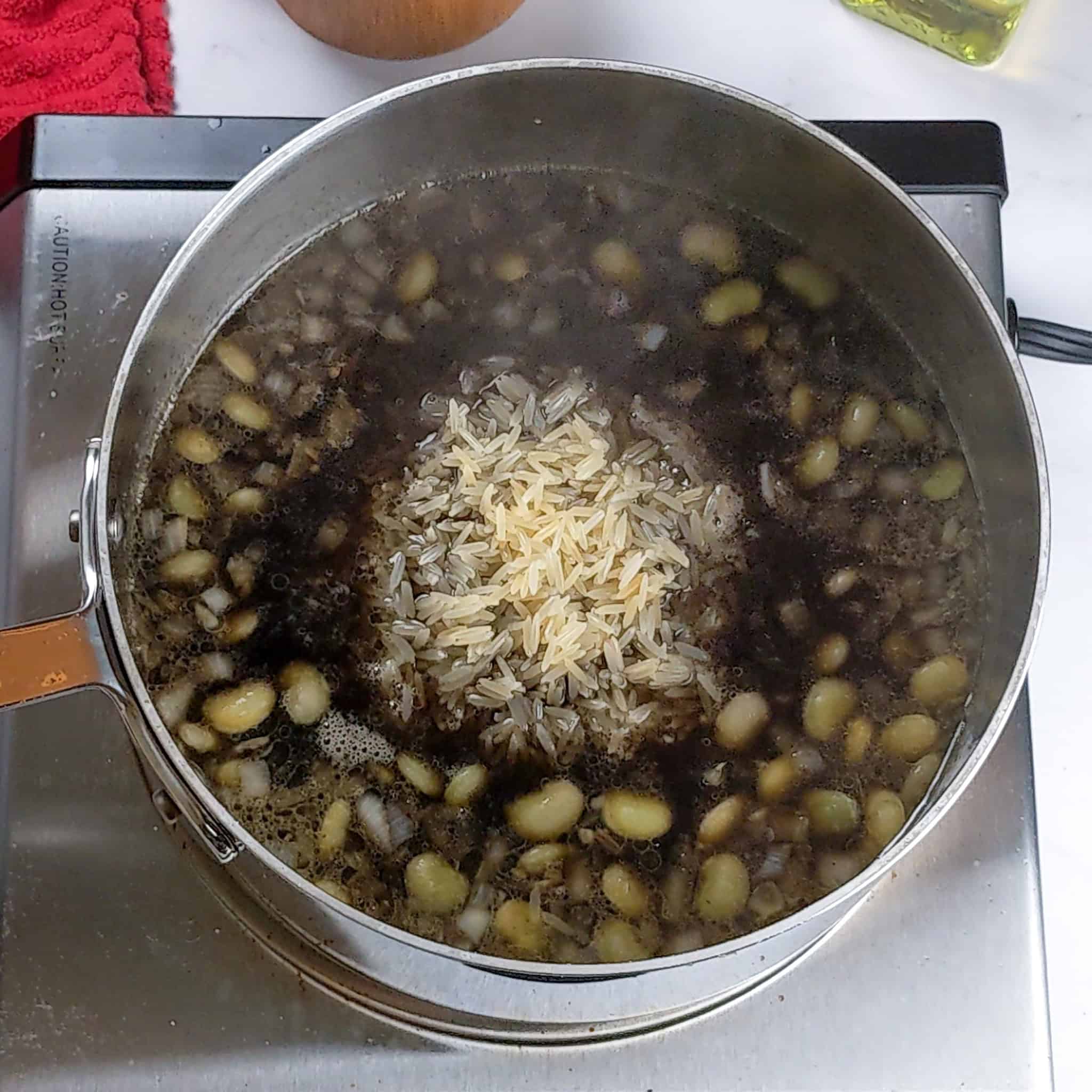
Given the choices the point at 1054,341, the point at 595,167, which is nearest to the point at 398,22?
the point at 595,167

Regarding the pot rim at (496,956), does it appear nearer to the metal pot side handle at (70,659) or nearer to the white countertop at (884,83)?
the metal pot side handle at (70,659)

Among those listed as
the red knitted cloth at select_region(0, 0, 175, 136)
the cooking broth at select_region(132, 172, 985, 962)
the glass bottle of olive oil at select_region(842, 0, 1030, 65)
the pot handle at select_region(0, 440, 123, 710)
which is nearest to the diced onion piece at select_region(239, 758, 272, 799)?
the cooking broth at select_region(132, 172, 985, 962)

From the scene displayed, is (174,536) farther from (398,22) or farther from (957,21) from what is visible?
(957,21)

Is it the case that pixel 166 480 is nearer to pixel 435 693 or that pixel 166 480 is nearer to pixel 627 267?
pixel 435 693

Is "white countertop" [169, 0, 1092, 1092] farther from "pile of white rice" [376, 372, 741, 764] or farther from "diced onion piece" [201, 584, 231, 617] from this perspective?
"diced onion piece" [201, 584, 231, 617]

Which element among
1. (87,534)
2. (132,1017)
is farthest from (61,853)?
(87,534)

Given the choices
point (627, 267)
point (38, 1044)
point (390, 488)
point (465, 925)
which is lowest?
point (38, 1044)

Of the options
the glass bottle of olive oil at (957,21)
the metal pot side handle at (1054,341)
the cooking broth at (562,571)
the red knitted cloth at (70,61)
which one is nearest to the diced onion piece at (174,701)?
the cooking broth at (562,571)
